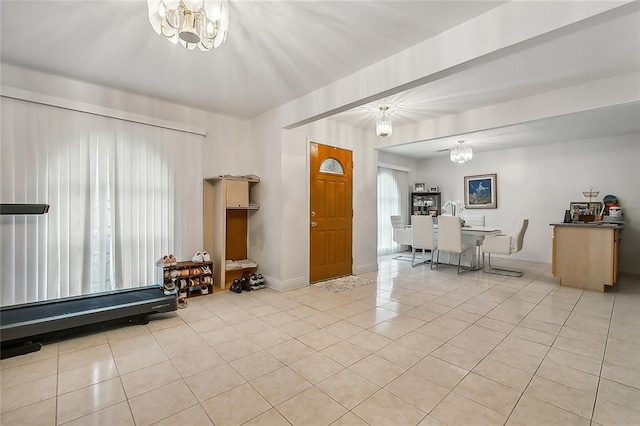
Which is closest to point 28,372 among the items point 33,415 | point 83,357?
point 83,357

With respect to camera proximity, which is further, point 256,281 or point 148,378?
point 256,281

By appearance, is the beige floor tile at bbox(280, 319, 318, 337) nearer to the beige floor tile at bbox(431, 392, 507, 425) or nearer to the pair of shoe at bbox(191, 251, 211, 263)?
the beige floor tile at bbox(431, 392, 507, 425)

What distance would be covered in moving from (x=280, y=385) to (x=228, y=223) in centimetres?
299

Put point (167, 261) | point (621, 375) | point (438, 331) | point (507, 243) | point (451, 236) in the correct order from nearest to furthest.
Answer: point (621, 375) < point (438, 331) < point (167, 261) < point (507, 243) < point (451, 236)

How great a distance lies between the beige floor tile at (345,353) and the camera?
2.18m

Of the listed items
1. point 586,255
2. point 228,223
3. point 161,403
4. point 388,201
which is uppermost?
point 388,201

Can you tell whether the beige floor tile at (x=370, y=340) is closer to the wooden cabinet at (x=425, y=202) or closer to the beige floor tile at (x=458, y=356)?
the beige floor tile at (x=458, y=356)

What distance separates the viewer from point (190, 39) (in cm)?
177

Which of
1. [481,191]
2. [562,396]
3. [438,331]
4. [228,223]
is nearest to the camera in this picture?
[562,396]

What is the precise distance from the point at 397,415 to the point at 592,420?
42.4 inches

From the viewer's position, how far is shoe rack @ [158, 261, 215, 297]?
3.54 metres

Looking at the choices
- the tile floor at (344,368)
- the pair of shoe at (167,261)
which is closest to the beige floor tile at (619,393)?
the tile floor at (344,368)

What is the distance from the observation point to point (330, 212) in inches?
185

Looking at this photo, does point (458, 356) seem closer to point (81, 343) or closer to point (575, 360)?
point (575, 360)
